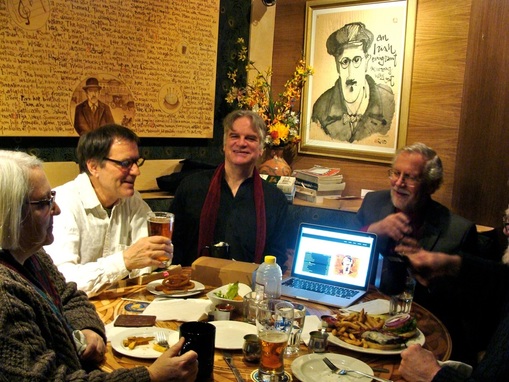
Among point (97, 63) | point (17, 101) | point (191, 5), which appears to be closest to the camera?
point (17, 101)

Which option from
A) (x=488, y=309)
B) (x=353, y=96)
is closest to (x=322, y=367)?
(x=488, y=309)

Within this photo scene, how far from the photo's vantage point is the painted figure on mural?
12.6ft

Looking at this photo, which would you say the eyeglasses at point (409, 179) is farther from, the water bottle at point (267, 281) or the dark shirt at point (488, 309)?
the water bottle at point (267, 281)

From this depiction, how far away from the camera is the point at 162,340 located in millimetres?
1585

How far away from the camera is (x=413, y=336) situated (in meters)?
1.75

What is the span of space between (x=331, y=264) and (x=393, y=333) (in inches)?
22.1

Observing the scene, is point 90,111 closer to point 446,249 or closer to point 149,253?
point 149,253

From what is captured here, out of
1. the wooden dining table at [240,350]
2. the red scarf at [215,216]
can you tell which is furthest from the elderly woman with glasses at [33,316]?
the red scarf at [215,216]

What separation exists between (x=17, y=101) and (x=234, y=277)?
169 cm

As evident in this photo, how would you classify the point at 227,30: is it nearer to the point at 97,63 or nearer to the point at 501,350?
the point at 97,63

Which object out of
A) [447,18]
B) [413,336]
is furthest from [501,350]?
[447,18]

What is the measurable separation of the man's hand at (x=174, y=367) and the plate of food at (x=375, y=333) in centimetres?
48

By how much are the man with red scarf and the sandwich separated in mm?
1152

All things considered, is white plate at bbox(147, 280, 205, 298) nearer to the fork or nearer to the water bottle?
the water bottle
